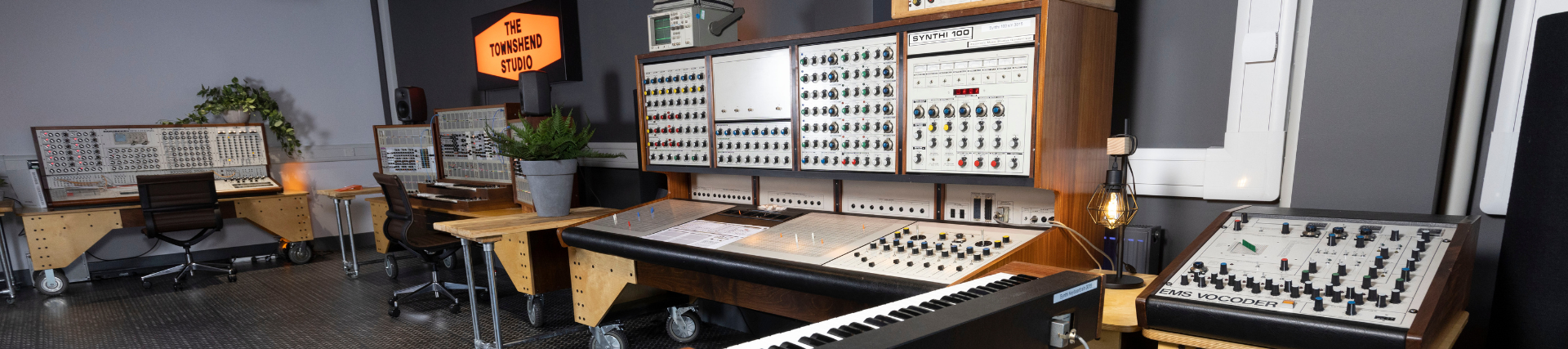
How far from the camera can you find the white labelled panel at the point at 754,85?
7.54 ft

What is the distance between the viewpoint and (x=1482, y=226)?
1563 millimetres

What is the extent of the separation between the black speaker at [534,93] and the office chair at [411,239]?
0.77 metres

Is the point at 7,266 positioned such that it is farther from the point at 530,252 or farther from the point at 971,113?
the point at 971,113

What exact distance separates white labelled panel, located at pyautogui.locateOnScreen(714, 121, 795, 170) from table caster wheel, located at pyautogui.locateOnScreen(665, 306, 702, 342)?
82cm

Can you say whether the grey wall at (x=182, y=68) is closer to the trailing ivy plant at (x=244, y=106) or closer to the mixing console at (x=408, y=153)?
the trailing ivy plant at (x=244, y=106)

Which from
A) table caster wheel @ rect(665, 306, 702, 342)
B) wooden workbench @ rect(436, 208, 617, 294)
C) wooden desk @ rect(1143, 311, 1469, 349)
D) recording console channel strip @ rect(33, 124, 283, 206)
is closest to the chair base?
recording console channel strip @ rect(33, 124, 283, 206)

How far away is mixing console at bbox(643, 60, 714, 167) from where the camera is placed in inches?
101

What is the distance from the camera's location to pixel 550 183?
2.88 metres

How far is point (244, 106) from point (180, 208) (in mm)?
1059

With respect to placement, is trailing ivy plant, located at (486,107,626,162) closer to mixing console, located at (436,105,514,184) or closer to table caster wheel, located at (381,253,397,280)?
mixing console, located at (436,105,514,184)

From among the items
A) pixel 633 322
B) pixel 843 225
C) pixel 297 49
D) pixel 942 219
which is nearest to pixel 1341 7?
pixel 942 219

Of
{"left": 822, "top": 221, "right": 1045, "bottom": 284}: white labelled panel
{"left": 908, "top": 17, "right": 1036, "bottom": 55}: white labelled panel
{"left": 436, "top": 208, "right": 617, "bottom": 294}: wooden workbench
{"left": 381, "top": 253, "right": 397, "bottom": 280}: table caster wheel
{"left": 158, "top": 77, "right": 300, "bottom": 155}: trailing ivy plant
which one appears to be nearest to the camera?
{"left": 822, "top": 221, "right": 1045, "bottom": 284}: white labelled panel

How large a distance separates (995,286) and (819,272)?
0.65m

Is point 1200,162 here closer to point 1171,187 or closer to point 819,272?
point 1171,187
